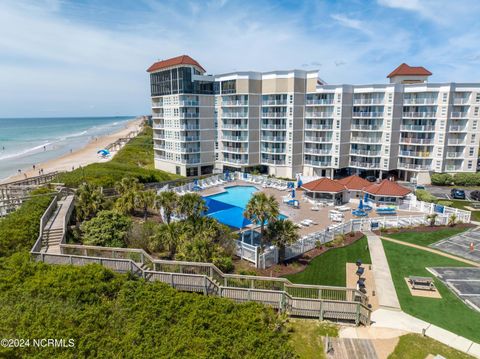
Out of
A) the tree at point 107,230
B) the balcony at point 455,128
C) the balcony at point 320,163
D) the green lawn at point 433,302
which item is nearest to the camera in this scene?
the green lawn at point 433,302

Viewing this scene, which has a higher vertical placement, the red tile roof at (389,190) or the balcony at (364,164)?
the balcony at (364,164)

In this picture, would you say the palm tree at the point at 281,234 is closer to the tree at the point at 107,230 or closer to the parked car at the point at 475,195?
the tree at the point at 107,230

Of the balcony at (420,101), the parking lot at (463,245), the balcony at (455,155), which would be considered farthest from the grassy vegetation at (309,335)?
the balcony at (420,101)

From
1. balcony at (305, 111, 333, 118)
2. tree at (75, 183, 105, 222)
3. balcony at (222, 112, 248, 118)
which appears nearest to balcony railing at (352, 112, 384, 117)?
balcony at (305, 111, 333, 118)

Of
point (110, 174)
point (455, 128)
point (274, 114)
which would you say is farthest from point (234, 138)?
point (455, 128)

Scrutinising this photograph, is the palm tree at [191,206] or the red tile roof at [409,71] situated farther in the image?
the red tile roof at [409,71]

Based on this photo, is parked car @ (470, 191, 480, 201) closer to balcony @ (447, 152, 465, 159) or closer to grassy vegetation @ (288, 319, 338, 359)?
balcony @ (447, 152, 465, 159)
